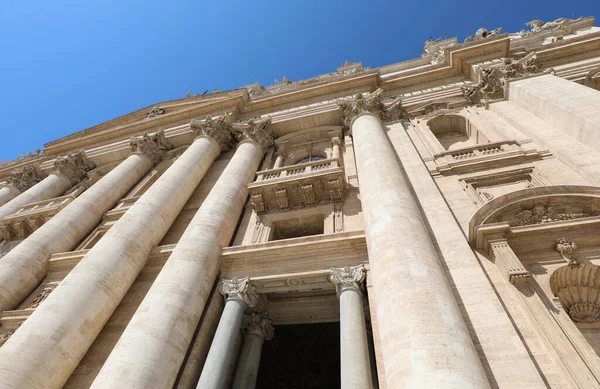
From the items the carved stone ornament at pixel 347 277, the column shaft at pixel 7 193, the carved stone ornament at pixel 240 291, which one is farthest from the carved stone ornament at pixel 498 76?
the column shaft at pixel 7 193

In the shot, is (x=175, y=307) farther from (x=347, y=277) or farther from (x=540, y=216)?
(x=540, y=216)

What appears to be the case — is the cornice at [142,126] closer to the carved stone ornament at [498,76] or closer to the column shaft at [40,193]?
the column shaft at [40,193]

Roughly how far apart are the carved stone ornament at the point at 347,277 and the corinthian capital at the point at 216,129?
10.3 meters

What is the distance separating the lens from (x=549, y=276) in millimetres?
6664

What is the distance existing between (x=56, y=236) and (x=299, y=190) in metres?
8.48

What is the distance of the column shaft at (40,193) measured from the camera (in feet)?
53.0

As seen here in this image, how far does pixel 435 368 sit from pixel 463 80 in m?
16.1

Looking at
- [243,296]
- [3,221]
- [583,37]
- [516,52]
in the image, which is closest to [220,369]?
[243,296]

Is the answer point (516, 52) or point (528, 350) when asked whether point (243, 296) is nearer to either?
point (528, 350)

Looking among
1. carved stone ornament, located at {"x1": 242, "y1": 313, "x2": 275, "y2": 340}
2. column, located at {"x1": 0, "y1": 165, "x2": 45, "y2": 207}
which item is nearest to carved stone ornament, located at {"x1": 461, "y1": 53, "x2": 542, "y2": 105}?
carved stone ornament, located at {"x1": 242, "y1": 313, "x2": 275, "y2": 340}

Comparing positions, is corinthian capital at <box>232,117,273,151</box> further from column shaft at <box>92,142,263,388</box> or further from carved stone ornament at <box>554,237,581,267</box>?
carved stone ornament at <box>554,237,581,267</box>

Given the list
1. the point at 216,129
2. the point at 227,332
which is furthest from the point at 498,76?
the point at 227,332

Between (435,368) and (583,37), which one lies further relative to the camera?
(583,37)

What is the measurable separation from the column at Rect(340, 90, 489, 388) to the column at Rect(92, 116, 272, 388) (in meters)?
4.03
